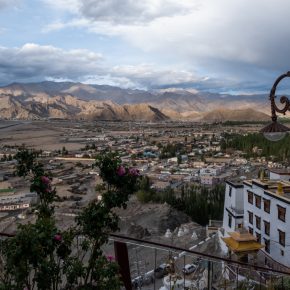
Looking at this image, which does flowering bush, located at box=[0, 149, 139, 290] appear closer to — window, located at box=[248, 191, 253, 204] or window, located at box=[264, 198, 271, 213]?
window, located at box=[264, 198, 271, 213]

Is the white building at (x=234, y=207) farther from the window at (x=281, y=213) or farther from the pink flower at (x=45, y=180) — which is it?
the pink flower at (x=45, y=180)

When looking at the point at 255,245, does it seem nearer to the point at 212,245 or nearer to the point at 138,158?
the point at 212,245

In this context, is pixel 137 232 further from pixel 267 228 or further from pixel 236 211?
pixel 267 228

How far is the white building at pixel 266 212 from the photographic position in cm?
1231

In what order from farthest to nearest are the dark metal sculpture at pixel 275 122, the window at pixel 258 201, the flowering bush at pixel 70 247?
the window at pixel 258 201, the dark metal sculpture at pixel 275 122, the flowering bush at pixel 70 247

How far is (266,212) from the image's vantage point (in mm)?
13359

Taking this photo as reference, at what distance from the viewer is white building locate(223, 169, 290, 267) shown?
40.4 ft

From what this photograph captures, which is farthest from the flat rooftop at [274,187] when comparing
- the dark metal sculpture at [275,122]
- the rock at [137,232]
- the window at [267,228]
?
the rock at [137,232]

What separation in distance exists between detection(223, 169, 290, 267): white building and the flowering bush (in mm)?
9494

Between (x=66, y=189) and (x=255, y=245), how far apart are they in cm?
3827

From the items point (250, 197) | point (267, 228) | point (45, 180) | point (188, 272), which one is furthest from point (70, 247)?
point (250, 197)

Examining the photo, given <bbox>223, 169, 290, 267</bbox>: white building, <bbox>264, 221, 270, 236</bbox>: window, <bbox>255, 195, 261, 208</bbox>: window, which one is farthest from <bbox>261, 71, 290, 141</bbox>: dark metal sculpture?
<bbox>255, 195, 261, 208</bbox>: window

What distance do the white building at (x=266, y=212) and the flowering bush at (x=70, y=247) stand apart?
9494mm

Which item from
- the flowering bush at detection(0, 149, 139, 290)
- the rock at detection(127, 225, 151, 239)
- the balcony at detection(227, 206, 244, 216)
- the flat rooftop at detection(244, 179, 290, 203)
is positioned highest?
the flowering bush at detection(0, 149, 139, 290)
